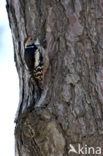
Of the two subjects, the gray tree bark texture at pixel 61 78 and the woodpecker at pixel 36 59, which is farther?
the woodpecker at pixel 36 59

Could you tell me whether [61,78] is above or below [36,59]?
below

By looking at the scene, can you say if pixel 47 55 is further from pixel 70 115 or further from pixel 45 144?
pixel 45 144

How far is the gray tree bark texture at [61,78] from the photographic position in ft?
8.57

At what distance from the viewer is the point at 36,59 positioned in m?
3.81

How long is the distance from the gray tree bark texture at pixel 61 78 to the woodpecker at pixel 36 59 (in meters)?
0.05

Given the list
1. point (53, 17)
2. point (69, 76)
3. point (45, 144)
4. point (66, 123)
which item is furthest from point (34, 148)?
point (53, 17)

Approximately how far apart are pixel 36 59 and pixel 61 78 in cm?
93

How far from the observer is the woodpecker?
3277mm

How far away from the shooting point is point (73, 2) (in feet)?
10.2

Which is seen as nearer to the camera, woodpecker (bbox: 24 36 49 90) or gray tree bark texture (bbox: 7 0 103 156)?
gray tree bark texture (bbox: 7 0 103 156)

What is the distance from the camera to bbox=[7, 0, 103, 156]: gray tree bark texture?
2.61 m

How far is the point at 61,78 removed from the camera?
2938 millimetres

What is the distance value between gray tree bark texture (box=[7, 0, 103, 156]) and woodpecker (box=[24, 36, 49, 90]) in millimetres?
53

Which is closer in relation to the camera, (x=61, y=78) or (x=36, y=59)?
(x=61, y=78)
